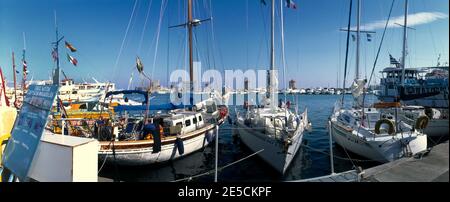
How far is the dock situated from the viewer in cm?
439

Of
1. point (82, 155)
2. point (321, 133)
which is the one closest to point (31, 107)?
point (82, 155)

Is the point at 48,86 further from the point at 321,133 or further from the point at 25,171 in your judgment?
the point at 321,133

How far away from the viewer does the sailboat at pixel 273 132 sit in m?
8.98

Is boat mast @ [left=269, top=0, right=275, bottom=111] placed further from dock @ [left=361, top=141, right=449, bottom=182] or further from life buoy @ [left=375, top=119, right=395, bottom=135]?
dock @ [left=361, top=141, right=449, bottom=182]

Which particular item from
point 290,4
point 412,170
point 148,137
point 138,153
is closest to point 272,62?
point 290,4

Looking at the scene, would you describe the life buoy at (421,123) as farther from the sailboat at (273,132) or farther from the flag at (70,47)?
the flag at (70,47)

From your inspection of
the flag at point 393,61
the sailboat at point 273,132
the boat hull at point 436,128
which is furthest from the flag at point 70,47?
the flag at point 393,61

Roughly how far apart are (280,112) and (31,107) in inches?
410

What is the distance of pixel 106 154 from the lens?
904 centimetres

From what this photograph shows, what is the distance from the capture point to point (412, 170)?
4.88m

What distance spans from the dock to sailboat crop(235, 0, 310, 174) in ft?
12.5

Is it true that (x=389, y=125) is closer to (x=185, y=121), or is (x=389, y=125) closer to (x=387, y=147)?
(x=387, y=147)

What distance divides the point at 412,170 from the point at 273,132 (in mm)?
5552

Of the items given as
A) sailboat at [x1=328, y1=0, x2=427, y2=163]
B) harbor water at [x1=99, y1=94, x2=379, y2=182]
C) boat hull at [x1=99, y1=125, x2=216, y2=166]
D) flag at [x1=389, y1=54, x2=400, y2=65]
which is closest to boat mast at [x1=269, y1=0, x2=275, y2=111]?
harbor water at [x1=99, y1=94, x2=379, y2=182]
